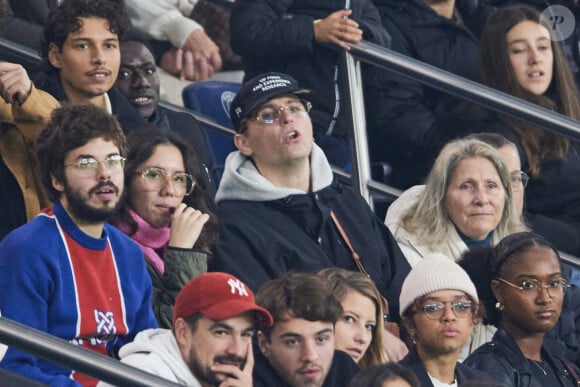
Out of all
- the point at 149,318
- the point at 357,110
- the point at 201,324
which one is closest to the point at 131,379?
the point at 201,324

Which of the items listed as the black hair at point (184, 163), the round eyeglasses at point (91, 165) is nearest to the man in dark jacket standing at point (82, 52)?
the black hair at point (184, 163)

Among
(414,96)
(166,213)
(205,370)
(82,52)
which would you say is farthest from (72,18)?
(205,370)

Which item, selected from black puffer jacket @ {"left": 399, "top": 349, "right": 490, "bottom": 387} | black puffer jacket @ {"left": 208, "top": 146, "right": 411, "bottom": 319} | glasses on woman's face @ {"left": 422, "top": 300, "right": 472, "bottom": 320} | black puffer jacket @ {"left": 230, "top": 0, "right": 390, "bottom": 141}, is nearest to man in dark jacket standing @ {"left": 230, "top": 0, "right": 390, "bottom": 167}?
black puffer jacket @ {"left": 230, "top": 0, "right": 390, "bottom": 141}

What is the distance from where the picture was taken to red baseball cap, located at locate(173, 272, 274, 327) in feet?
19.1

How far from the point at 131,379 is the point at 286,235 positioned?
192 cm

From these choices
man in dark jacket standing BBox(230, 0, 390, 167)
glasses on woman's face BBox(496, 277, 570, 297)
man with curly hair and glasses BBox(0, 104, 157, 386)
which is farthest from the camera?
man in dark jacket standing BBox(230, 0, 390, 167)

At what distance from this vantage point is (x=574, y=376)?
7.24m

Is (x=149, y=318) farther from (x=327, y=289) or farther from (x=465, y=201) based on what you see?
(x=465, y=201)

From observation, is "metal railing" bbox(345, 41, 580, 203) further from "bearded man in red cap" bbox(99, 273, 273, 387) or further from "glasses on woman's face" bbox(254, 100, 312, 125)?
"bearded man in red cap" bbox(99, 273, 273, 387)

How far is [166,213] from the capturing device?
691cm

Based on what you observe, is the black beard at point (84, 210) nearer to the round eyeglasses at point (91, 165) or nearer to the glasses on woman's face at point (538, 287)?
the round eyeglasses at point (91, 165)

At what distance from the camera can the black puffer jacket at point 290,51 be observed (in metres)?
8.06

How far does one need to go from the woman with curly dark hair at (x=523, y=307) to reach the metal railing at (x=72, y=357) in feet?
6.73

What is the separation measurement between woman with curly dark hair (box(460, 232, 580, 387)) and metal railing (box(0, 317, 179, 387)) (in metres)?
2.05
